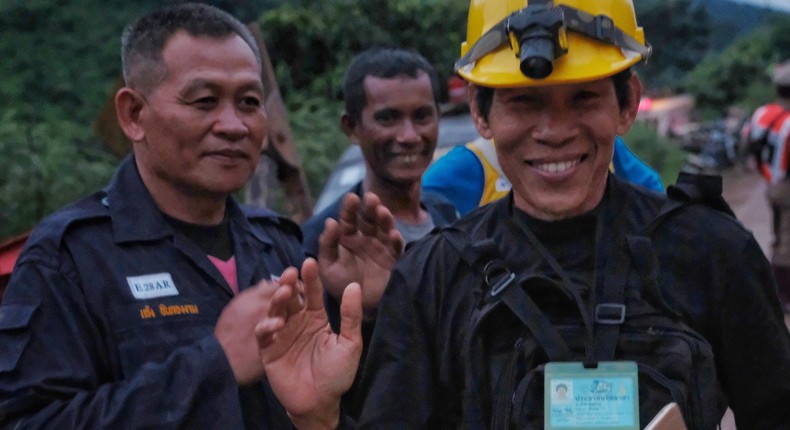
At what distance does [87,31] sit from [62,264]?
372 inches

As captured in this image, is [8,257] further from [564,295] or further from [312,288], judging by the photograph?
[564,295]

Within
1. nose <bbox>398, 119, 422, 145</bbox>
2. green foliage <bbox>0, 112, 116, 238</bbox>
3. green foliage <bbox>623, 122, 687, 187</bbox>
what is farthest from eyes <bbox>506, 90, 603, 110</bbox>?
green foliage <bbox>623, 122, 687, 187</bbox>

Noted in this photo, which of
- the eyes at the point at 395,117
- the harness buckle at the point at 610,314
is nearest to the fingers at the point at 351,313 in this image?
the harness buckle at the point at 610,314

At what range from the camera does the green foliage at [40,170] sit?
754 centimetres

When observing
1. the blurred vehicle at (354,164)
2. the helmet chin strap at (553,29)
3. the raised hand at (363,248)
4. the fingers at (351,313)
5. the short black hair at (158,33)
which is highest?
the helmet chin strap at (553,29)

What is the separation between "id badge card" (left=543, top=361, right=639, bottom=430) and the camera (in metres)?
2.38

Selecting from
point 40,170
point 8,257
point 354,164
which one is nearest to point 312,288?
point 8,257

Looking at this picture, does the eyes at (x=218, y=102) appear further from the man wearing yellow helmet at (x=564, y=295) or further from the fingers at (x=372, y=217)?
the man wearing yellow helmet at (x=564, y=295)

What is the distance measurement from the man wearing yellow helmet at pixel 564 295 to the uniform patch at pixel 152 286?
34 cm

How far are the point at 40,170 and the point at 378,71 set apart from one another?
156 inches

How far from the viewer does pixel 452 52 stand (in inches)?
656

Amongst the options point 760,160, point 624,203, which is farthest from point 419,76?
point 760,160

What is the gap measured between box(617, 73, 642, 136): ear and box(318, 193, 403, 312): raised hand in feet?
2.45

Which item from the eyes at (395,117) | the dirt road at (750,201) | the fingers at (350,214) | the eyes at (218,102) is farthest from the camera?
the dirt road at (750,201)
